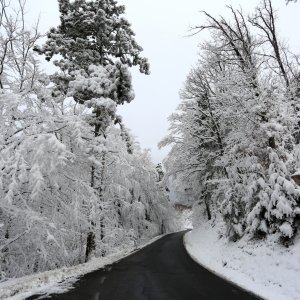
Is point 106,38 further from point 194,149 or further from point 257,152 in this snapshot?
point 194,149

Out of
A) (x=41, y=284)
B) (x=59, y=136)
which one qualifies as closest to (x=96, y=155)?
(x=59, y=136)

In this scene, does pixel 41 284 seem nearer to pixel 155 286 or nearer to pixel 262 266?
pixel 155 286

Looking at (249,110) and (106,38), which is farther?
(106,38)

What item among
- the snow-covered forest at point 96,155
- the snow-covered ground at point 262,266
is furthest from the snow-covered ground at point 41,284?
the snow-covered ground at point 262,266

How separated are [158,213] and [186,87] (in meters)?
18.8

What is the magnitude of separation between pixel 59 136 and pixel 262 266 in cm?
885

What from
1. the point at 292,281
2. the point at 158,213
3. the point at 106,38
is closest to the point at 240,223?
the point at 292,281

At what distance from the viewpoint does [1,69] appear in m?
13.5

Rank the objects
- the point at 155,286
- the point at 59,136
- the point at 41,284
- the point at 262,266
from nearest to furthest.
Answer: the point at 155,286, the point at 41,284, the point at 262,266, the point at 59,136

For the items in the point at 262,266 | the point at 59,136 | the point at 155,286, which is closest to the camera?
the point at 155,286

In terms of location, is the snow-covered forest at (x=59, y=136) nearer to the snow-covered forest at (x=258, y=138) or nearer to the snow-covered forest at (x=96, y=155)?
the snow-covered forest at (x=96, y=155)

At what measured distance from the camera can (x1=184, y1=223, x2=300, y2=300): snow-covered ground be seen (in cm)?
878

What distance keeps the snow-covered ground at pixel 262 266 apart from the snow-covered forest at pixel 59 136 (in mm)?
5514

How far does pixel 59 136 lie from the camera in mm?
14594
